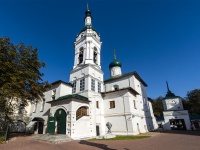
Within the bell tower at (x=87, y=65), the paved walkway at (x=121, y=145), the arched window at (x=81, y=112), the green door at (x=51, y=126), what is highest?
the bell tower at (x=87, y=65)

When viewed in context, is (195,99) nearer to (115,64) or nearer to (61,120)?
(115,64)

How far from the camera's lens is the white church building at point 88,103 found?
17.5m

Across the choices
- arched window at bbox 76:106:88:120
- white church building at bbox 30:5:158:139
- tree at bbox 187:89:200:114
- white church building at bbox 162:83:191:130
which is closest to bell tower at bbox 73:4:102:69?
white church building at bbox 30:5:158:139

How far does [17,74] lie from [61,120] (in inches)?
330

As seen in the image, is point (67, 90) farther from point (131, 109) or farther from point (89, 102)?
point (131, 109)

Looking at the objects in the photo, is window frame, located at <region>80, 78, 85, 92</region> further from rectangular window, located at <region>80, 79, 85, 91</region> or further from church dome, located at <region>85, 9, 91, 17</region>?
church dome, located at <region>85, 9, 91, 17</region>

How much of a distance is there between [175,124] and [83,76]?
32.9 meters

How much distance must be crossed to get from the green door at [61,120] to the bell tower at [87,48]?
9.74m

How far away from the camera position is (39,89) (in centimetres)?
1572

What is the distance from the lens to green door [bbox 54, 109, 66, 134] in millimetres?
16791

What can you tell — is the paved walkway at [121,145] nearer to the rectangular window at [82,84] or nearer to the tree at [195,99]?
the rectangular window at [82,84]

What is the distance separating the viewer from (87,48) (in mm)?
24969

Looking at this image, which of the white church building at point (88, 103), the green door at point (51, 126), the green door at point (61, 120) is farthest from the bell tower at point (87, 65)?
the green door at point (51, 126)

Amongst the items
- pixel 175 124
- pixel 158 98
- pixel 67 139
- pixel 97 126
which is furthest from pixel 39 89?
pixel 158 98
